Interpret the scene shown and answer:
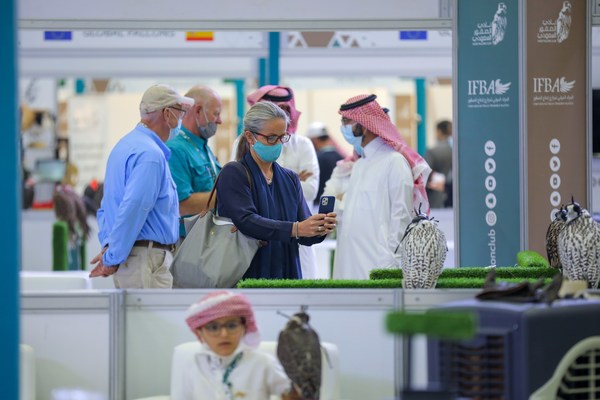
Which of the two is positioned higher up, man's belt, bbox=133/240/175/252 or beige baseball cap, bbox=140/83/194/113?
beige baseball cap, bbox=140/83/194/113

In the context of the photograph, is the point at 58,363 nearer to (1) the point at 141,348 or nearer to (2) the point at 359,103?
(1) the point at 141,348

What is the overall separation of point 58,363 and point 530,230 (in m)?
3.59

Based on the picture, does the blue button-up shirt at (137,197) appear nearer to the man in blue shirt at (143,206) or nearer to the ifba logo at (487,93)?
the man in blue shirt at (143,206)

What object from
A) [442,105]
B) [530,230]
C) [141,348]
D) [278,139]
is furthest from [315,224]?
[442,105]

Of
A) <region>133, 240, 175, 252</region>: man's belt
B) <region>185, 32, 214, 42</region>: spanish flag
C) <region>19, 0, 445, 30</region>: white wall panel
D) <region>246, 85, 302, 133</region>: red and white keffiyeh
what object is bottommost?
<region>133, 240, 175, 252</region>: man's belt

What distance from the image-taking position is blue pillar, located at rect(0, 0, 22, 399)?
3031 mm

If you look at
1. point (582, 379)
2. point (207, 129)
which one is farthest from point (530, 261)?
point (207, 129)

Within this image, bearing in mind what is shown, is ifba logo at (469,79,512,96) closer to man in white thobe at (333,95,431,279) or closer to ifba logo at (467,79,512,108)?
ifba logo at (467,79,512,108)

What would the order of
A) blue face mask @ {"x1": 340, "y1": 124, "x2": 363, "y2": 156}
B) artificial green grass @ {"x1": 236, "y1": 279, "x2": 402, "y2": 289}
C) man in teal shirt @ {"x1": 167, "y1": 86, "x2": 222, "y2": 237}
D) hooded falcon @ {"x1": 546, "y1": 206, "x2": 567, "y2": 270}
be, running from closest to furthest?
artificial green grass @ {"x1": 236, "y1": 279, "x2": 402, "y2": 289}
hooded falcon @ {"x1": 546, "y1": 206, "x2": 567, "y2": 270}
man in teal shirt @ {"x1": 167, "y1": 86, "x2": 222, "y2": 237}
blue face mask @ {"x1": 340, "y1": 124, "x2": 363, "y2": 156}

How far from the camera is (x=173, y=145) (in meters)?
5.94

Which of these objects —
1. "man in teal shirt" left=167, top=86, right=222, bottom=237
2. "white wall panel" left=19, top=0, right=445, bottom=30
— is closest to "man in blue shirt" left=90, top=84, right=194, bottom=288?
"man in teal shirt" left=167, top=86, right=222, bottom=237

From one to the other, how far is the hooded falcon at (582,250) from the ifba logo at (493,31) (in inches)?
105

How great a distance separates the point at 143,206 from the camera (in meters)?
4.91

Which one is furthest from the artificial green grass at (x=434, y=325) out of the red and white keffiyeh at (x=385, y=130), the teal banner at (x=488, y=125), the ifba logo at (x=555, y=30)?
the ifba logo at (x=555, y=30)
